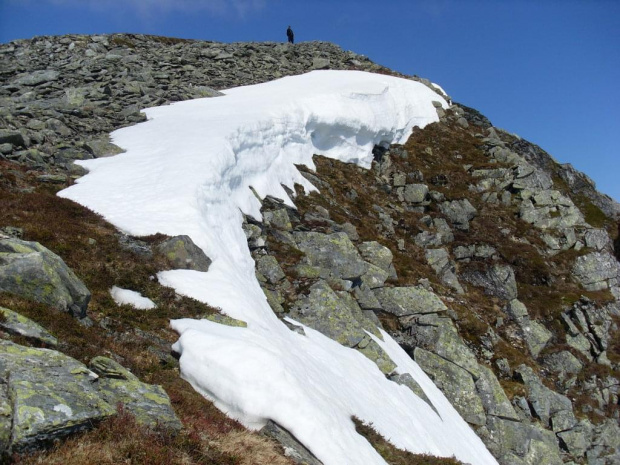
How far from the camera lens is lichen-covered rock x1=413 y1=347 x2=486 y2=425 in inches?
911

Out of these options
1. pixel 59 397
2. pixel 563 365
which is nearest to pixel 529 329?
pixel 563 365

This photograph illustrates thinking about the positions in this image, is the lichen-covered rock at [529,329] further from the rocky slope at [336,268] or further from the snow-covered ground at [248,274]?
the snow-covered ground at [248,274]

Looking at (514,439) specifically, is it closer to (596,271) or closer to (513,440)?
(513,440)

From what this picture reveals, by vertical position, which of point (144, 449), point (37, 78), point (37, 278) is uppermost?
point (37, 78)

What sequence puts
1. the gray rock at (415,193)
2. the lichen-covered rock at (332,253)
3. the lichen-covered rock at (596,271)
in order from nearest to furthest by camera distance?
the lichen-covered rock at (332,253)
the lichen-covered rock at (596,271)
the gray rock at (415,193)

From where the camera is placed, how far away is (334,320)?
65.8 ft

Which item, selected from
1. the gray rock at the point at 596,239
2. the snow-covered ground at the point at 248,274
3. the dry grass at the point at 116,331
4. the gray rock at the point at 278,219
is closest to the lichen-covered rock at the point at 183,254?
the snow-covered ground at the point at 248,274

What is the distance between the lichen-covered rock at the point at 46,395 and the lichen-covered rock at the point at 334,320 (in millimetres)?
12436

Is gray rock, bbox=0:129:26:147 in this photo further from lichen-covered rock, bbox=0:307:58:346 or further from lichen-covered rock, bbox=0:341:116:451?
lichen-covered rock, bbox=0:341:116:451

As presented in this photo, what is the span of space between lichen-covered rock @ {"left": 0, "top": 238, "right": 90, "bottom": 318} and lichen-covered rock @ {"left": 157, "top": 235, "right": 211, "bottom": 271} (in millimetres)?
5157

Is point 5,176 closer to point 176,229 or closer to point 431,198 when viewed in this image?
point 176,229

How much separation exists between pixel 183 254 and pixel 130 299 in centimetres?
336

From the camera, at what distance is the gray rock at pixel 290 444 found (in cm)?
962

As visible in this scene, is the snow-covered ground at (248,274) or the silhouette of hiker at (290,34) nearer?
the snow-covered ground at (248,274)
